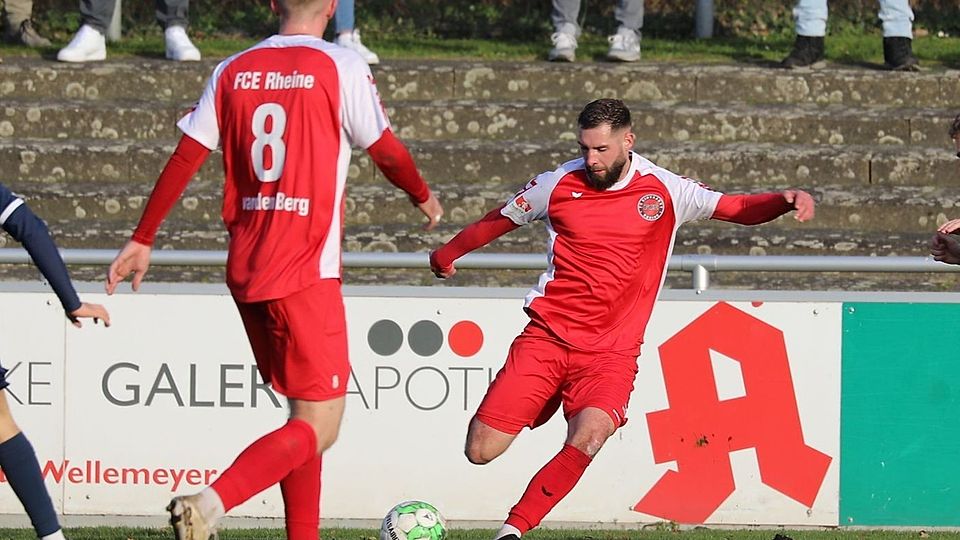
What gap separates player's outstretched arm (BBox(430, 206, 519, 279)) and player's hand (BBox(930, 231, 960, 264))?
1.96 metres

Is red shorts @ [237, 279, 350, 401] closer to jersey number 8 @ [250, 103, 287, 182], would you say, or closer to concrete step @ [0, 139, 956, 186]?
jersey number 8 @ [250, 103, 287, 182]

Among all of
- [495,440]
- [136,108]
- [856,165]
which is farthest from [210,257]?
[856,165]

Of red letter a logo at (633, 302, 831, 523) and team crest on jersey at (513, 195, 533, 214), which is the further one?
red letter a logo at (633, 302, 831, 523)

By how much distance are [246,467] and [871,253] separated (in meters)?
7.01

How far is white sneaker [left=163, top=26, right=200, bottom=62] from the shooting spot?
1371 centimetres

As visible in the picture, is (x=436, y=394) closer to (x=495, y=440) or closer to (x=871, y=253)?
(x=495, y=440)

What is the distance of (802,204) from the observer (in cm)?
713

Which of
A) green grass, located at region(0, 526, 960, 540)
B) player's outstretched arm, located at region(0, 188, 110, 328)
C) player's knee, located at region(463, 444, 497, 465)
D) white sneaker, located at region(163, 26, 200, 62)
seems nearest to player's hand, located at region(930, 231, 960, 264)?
green grass, located at region(0, 526, 960, 540)

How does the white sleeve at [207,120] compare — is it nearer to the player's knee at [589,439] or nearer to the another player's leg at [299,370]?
the another player's leg at [299,370]

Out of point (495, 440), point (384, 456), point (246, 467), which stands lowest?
point (384, 456)

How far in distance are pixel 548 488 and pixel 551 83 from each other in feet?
22.4

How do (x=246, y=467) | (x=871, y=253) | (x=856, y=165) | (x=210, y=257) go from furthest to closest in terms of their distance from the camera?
1. (x=856, y=165)
2. (x=871, y=253)
3. (x=210, y=257)
4. (x=246, y=467)

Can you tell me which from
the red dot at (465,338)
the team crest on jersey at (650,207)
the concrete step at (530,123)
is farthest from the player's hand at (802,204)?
the concrete step at (530,123)

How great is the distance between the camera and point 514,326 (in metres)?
8.80
